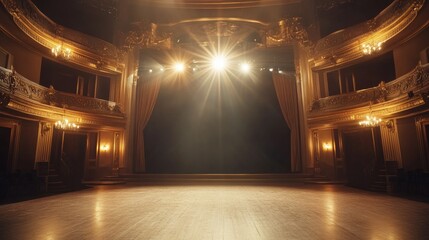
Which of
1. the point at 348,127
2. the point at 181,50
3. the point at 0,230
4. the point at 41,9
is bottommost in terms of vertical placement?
the point at 0,230

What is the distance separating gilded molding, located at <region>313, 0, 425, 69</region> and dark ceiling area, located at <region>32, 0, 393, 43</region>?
630 mm

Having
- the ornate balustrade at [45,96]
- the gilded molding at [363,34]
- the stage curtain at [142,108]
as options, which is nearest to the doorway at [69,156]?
the ornate balustrade at [45,96]

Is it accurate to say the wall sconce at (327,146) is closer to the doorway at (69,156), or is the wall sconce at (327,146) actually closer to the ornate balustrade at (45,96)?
the ornate balustrade at (45,96)

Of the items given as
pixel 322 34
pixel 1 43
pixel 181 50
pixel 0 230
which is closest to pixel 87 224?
pixel 0 230

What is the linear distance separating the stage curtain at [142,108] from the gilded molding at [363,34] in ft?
25.5

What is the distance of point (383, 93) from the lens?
8.86 meters

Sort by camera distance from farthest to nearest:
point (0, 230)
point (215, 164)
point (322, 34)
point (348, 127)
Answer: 1. point (215, 164)
2. point (322, 34)
3. point (348, 127)
4. point (0, 230)

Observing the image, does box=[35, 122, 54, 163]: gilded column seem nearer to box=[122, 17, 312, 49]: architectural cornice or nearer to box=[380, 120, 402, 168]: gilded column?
box=[122, 17, 312, 49]: architectural cornice

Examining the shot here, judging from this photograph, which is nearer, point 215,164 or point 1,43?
point 1,43

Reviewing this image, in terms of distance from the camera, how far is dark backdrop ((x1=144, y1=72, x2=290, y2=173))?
11812 mm

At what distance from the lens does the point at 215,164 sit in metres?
11.9

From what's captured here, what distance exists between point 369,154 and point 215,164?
21.6ft

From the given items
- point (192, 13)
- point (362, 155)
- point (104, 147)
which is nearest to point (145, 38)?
point (192, 13)

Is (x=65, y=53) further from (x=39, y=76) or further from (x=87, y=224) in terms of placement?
(x=87, y=224)
